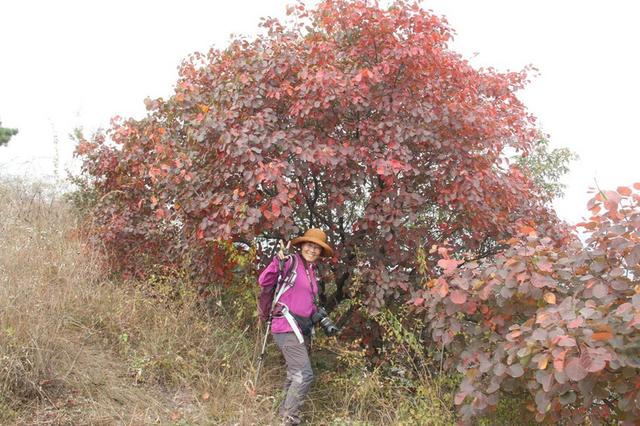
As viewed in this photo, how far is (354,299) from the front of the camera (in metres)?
5.08

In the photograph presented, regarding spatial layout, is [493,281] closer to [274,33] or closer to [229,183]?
[229,183]

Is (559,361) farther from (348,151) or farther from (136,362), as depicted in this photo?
(136,362)

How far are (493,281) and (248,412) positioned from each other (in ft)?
6.43

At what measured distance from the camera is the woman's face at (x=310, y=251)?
15.8 ft

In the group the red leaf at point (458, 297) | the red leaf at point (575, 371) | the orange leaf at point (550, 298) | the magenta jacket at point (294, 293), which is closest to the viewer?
the red leaf at point (575, 371)

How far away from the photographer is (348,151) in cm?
498

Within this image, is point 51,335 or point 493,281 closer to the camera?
point 493,281

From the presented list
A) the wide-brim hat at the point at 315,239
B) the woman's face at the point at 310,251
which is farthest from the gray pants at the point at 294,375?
the wide-brim hat at the point at 315,239

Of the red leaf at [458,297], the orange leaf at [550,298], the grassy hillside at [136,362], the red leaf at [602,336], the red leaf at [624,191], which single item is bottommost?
the grassy hillside at [136,362]

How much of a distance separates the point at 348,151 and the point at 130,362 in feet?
7.96

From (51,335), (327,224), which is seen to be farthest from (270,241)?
(51,335)

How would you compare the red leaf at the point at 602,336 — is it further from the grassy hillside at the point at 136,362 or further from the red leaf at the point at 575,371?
the grassy hillside at the point at 136,362

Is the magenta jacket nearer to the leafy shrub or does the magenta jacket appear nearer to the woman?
the woman

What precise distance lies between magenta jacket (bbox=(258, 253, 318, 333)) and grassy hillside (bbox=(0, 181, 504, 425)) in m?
0.42
